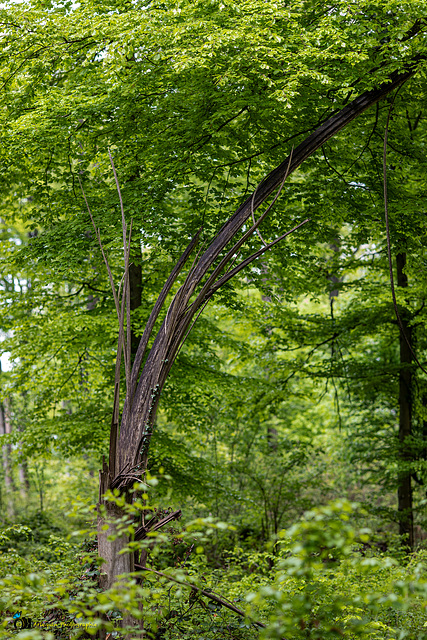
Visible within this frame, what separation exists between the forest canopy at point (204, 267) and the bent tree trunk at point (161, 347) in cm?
2

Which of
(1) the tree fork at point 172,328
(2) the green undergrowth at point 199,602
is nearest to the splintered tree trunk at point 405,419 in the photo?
(2) the green undergrowth at point 199,602

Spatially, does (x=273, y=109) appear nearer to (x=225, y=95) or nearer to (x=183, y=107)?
(x=225, y=95)

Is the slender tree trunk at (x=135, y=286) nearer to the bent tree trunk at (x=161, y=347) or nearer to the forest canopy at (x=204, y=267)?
the forest canopy at (x=204, y=267)

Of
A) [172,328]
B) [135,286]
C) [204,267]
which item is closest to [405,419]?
[135,286]

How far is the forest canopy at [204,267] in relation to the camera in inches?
129

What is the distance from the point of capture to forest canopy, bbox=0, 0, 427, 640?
328cm

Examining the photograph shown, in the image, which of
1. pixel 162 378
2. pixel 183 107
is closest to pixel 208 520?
pixel 162 378

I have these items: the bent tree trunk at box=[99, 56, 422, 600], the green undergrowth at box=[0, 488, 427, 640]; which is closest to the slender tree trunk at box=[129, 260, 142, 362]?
the bent tree trunk at box=[99, 56, 422, 600]

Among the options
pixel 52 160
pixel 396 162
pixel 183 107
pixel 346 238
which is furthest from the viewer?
pixel 346 238

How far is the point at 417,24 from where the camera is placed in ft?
14.1

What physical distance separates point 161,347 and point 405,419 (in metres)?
5.56

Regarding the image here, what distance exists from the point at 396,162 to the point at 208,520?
4991mm

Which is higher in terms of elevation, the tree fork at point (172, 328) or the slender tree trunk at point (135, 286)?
the slender tree trunk at point (135, 286)

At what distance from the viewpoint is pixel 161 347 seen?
13.0ft
